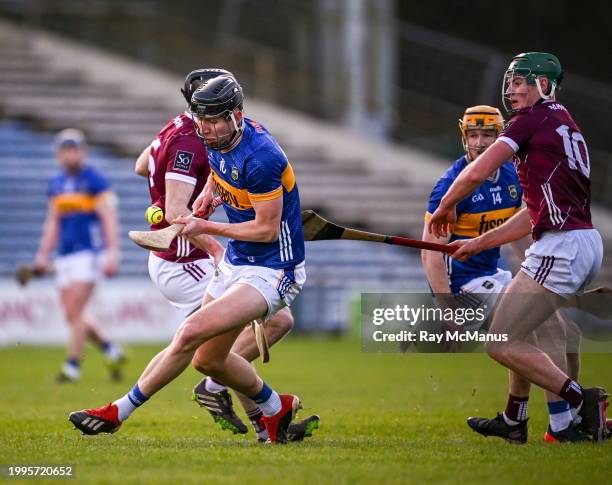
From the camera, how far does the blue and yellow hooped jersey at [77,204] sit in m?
14.0

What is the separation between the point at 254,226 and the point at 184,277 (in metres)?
1.41

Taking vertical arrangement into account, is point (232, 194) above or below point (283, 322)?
above

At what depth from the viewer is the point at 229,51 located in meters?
23.4

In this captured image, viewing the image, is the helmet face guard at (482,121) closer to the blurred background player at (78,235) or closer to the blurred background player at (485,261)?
the blurred background player at (485,261)

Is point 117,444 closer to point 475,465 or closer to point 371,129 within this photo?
point 475,465

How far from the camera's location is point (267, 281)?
7.49 m

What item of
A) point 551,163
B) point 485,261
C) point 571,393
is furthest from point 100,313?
point 551,163

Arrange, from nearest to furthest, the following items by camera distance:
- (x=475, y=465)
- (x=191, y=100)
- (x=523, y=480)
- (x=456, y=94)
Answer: (x=523, y=480) < (x=475, y=465) < (x=191, y=100) < (x=456, y=94)

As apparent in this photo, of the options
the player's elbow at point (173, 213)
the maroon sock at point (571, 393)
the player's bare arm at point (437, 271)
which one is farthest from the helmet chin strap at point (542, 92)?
the player's elbow at point (173, 213)

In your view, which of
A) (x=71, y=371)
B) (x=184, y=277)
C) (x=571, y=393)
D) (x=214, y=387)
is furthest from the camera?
(x=71, y=371)

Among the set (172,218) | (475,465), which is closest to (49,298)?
(172,218)

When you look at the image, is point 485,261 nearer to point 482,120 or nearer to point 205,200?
point 482,120

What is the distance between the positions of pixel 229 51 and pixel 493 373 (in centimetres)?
1116

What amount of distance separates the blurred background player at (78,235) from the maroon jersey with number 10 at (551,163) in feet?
23.2
